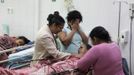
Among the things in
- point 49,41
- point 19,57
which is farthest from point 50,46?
point 19,57

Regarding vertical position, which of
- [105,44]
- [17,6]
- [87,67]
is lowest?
[87,67]

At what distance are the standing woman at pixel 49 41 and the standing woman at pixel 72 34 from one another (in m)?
0.23

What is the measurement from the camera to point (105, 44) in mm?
2852

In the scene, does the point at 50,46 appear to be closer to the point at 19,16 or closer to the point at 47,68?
the point at 47,68

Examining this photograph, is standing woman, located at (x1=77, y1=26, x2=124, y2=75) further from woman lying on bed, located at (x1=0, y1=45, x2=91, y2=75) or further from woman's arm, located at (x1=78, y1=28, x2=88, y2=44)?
woman's arm, located at (x1=78, y1=28, x2=88, y2=44)

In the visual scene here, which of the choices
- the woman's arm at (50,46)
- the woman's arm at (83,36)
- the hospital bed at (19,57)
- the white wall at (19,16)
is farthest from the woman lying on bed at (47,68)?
the white wall at (19,16)

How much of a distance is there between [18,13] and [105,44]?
338 cm

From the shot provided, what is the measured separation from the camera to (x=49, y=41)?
3.21 metres

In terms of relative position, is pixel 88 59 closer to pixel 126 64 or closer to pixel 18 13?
pixel 126 64

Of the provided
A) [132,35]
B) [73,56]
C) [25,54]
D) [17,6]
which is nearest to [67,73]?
[73,56]

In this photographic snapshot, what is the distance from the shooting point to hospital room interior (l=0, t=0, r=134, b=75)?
2855 mm

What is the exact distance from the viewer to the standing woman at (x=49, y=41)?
10.5 ft

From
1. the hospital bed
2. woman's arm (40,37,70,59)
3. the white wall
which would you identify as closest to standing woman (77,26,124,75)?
woman's arm (40,37,70,59)

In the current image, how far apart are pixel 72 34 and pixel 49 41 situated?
0.41 m
